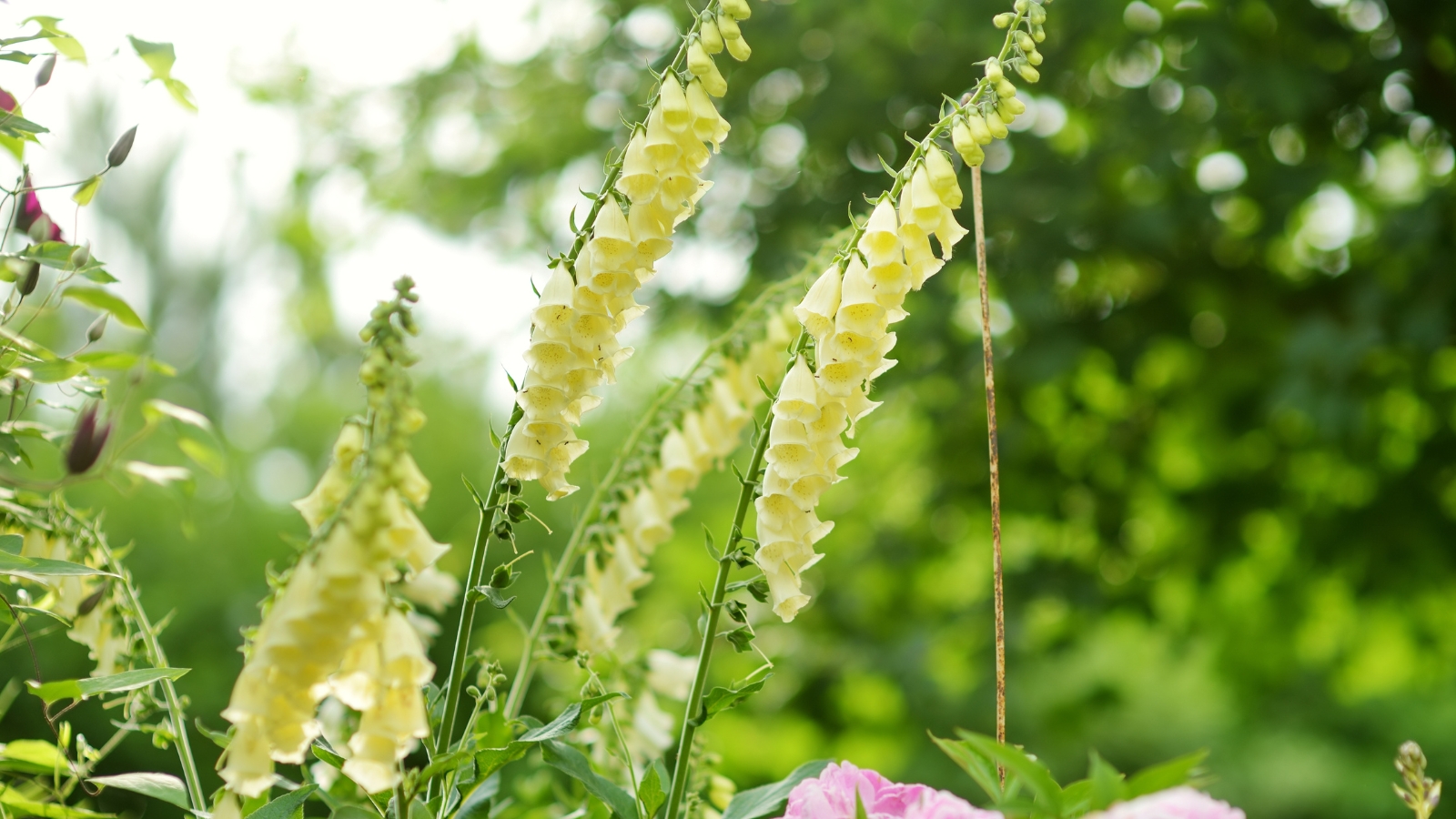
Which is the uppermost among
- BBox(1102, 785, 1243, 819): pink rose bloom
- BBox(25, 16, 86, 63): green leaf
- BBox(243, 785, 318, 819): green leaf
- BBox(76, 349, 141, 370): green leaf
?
BBox(25, 16, 86, 63): green leaf

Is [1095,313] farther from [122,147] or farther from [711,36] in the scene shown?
[122,147]

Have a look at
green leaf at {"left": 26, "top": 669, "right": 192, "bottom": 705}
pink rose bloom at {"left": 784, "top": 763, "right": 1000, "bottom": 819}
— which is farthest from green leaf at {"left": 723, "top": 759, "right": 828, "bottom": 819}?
green leaf at {"left": 26, "top": 669, "right": 192, "bottom": 705}

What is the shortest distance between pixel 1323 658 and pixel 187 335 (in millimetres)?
7332

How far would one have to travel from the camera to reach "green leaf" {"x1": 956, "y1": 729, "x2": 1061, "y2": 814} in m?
0.33

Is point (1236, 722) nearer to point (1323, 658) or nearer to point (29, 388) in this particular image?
point (1323, 658)

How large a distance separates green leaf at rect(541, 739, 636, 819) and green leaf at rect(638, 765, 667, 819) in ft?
0.04

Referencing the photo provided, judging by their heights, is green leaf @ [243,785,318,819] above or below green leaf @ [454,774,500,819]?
above

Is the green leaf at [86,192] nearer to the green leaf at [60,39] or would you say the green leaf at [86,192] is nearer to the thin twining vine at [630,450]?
the green leaf at [60,39]

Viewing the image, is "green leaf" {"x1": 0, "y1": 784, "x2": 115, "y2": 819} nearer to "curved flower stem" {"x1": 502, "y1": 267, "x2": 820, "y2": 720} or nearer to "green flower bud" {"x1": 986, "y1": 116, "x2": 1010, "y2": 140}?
"curved flower stem" {"x1": 502, "y1": 267, "x2": 820, "y2": 720}

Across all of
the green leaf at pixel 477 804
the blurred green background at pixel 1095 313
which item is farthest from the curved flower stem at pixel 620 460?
the blurred green background at pixel 1095 313

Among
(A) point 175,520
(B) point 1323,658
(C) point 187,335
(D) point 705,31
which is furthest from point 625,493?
(C) point 187,335

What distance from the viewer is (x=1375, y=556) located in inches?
74.3

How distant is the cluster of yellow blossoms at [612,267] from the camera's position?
449 millimetres

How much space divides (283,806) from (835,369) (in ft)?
0.93
